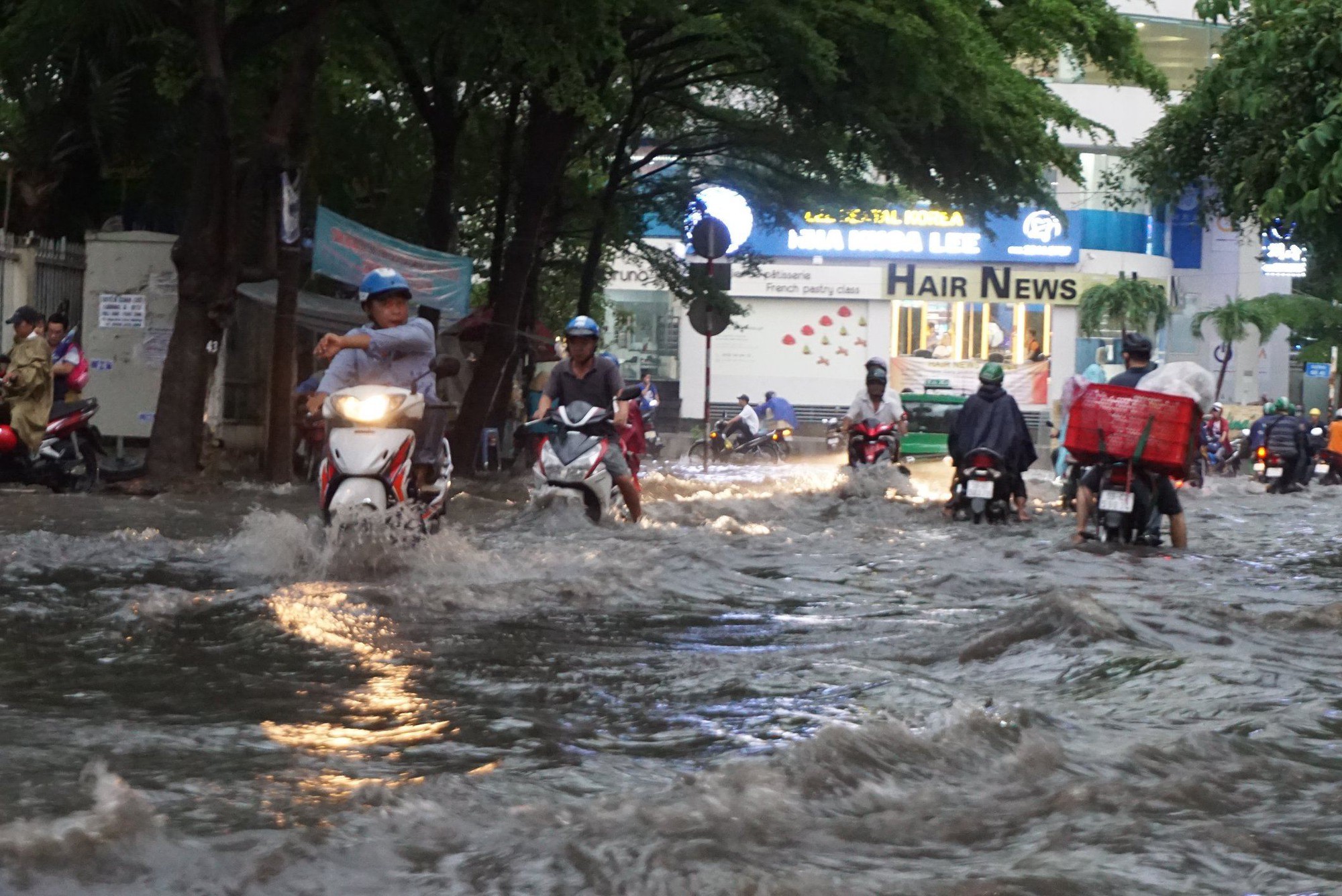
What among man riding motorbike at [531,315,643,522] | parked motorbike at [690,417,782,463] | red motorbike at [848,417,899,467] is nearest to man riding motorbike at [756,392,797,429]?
parked motorbike at [690,417,782,463]

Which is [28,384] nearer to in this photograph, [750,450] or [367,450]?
[367,450]

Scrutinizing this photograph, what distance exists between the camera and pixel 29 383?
1388 centimetres

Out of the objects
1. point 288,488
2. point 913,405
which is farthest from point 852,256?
point 288,488

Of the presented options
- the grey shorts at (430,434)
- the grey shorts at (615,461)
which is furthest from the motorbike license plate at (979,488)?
the grey shorts at (430,434)

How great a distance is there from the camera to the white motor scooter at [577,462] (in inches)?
430

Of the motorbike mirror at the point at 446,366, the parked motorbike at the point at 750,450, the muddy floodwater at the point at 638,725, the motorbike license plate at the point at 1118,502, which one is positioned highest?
the motorbike mirror at the point at 446,366

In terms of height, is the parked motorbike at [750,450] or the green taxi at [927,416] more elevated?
the green taxi at [927,416]

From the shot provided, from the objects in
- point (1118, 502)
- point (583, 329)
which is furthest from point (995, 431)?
point (583, 329)

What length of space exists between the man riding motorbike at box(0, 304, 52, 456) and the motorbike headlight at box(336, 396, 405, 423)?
6333 mm

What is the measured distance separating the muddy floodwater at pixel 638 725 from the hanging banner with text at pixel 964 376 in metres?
37.3

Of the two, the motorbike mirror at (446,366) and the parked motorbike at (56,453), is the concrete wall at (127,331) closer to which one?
the parked motorbike at (56,453)

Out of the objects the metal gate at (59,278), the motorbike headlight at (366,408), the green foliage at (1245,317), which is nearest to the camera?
the motorbike headlight at (366,408)

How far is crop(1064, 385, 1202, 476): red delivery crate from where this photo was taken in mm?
10781

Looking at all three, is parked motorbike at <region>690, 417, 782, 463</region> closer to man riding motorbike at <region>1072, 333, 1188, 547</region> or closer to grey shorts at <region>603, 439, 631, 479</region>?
man riding motorbike at <region>1072, 333, 1188, 547</region>
